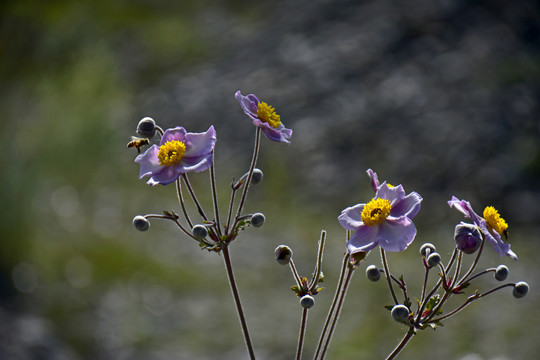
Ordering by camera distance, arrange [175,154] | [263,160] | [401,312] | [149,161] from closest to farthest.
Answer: [401,312], [175,154], [149,161], [263,160]

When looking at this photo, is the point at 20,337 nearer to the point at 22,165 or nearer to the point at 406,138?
the point at 22,165

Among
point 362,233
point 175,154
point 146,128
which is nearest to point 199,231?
point 175,154

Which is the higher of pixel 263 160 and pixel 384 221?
pixel 263 160

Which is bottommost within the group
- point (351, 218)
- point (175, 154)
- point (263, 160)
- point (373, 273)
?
point (373, 273)

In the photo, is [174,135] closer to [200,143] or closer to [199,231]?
[200,143]

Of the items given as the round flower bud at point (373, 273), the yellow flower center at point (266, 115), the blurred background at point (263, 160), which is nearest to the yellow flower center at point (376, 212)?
the round flower bud at point (373, 273)

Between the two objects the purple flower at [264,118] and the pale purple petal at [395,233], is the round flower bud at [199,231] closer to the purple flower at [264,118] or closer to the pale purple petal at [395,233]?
the purple flower at [264,118]
